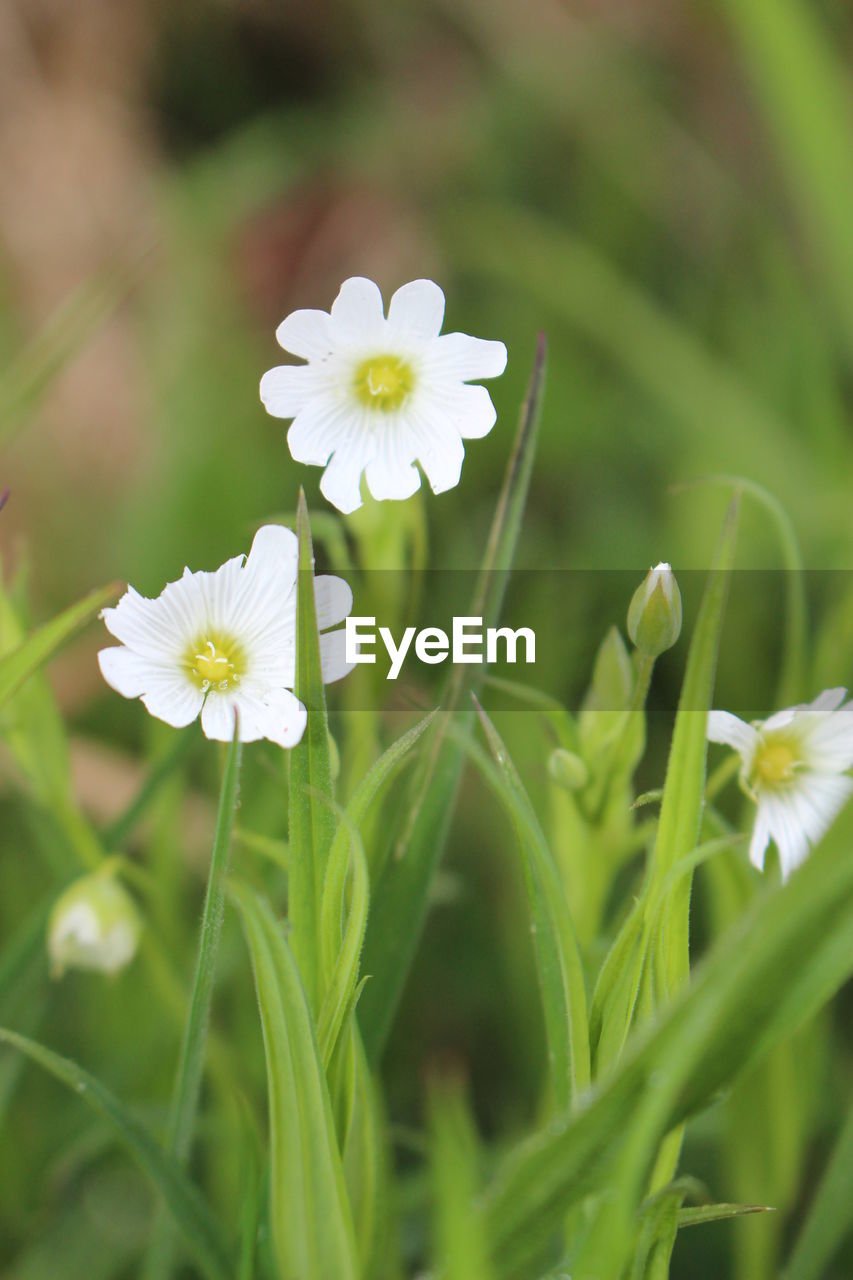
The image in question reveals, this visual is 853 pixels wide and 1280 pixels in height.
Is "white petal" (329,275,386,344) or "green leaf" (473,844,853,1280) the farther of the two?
"white petal" (329,275,386,344)

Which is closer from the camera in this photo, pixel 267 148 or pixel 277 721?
pixel 277 721

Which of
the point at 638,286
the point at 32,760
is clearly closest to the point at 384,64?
the point at 638,286

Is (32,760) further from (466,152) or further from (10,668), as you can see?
(466,152)

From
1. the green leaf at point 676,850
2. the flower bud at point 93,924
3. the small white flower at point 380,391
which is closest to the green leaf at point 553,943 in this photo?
the green leaf at point 676,850

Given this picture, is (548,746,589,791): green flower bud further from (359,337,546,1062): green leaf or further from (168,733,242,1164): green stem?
(168,733,242,1164): green stem

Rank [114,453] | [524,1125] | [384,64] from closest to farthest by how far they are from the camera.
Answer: [524,1125], [114,453], [384,64]

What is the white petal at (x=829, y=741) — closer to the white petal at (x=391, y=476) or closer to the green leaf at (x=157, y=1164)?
the white petal at (x=391, y=476)

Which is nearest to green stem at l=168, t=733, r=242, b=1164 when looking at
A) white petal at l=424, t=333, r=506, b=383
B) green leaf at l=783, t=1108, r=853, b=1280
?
white petal at l=424, t=333, r=506, b=383
